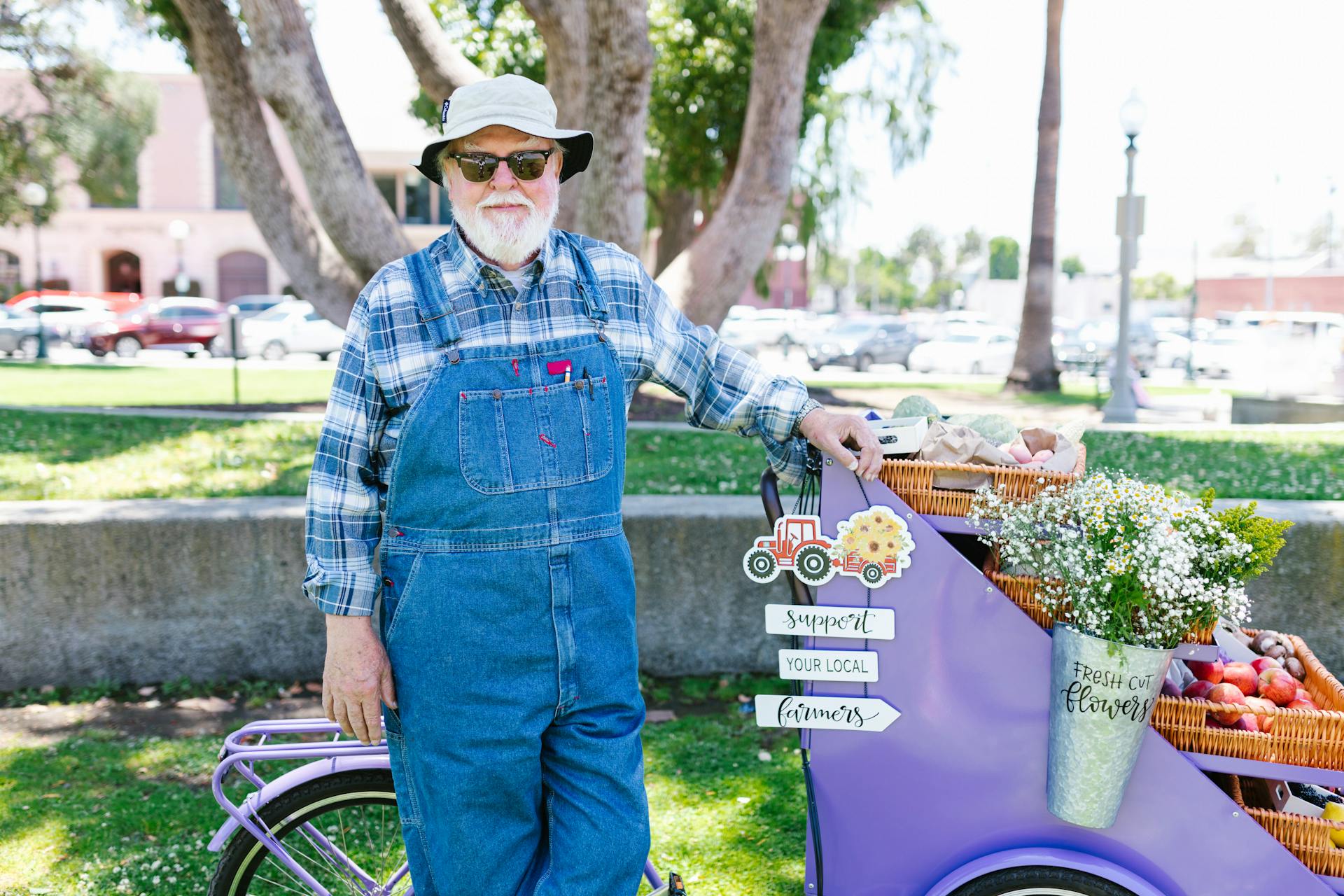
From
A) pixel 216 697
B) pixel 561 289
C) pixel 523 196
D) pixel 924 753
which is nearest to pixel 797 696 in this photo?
pixel 924 753

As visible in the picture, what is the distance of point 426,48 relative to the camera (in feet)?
25.9

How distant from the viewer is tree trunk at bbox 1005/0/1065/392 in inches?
679

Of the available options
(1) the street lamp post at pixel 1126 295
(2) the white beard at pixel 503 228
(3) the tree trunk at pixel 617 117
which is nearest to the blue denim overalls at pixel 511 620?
(2) the white beard at pixel 503 228

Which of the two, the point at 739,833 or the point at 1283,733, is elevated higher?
the point at 1283,733

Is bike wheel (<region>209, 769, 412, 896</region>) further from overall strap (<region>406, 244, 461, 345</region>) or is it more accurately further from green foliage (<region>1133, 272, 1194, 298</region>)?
green foliage (<region>1133, 272, 1194, 298</region>)

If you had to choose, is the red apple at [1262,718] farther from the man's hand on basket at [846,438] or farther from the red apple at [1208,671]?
the man's hand on basket at [846,438]

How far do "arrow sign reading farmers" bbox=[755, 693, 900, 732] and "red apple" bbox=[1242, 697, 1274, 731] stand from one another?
0.77 metres

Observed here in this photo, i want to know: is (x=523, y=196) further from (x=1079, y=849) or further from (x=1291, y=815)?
(x=1291, y=815)

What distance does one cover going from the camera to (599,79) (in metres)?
7.59

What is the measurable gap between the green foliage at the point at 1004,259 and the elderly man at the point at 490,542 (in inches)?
3277

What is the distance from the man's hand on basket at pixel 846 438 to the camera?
7.88 feet

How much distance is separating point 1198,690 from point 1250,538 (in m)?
0.44

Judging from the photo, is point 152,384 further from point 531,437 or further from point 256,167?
point 531,437

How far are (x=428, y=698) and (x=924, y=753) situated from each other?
3.46 feet
